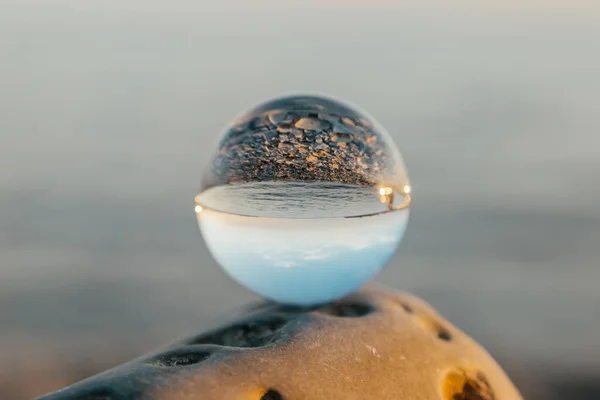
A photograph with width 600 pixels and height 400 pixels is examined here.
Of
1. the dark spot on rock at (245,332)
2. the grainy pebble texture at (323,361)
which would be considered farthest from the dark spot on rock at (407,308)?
the dark spot on rock at (245,332)

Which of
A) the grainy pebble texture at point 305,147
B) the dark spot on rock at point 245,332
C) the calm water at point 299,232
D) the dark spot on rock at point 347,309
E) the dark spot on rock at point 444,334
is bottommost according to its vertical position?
the dark spot on rock at point 444,334

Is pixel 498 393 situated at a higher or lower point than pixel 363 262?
lower

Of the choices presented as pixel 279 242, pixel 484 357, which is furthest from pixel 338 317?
pixel 484 357

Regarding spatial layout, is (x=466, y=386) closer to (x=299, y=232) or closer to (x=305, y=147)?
(x=299, y=232)

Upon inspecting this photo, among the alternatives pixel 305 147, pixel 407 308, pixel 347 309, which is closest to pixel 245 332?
pixel 347 309

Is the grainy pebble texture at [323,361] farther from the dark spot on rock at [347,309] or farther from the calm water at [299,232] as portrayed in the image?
the calm water at [299,232]

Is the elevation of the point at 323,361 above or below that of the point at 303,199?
below

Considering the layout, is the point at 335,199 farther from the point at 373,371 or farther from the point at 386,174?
the point at 373,371
